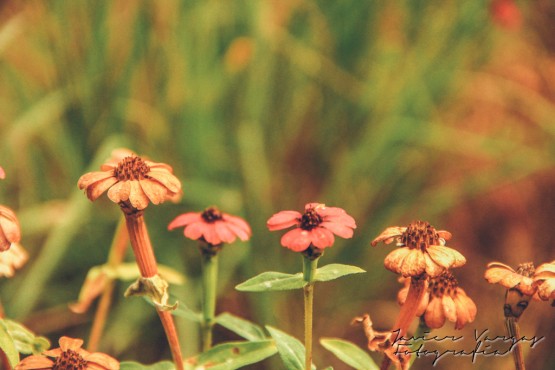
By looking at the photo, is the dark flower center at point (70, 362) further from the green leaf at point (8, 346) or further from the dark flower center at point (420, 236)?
the dark flower center at point (420, 236)

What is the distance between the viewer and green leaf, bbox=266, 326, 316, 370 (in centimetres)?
49

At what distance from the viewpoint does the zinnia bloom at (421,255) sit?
1.49 ft

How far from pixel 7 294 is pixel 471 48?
4.17ft

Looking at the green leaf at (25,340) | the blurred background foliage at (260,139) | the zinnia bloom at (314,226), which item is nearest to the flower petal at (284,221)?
the zinnia bloom at (314,226)

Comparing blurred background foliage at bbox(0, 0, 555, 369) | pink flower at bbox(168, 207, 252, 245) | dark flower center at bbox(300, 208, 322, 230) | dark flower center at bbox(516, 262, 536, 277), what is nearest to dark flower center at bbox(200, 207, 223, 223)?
pink flower at bbox(168, 207, 252, 245)

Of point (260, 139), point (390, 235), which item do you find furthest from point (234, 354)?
point (260, 139)

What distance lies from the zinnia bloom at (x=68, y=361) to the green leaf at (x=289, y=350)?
12 cm

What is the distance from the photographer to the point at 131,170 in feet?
1.63

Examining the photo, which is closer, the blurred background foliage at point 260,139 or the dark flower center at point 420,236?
the dark flower center at point 420,236

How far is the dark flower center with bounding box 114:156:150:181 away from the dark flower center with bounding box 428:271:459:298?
0.24 m

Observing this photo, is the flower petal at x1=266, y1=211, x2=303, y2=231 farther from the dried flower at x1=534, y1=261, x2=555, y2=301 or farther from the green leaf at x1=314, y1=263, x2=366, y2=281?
the dried flower at x1=534, y1=261, x2=555, y2=301

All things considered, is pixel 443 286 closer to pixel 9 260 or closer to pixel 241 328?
pixel 241 328

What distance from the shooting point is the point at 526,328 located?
4.89ft

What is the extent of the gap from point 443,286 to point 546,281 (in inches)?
3.4
